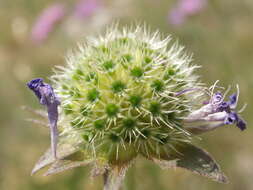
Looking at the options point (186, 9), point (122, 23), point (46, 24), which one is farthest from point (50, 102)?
point (122, 23)

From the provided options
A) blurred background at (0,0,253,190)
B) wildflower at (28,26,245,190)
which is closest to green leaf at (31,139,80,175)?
wildflower at (28,26,245,190)

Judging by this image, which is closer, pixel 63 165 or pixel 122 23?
pixel 63 165

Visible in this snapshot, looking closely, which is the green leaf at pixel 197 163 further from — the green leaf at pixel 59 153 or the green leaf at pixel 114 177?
the green leaf at pixel 59 153

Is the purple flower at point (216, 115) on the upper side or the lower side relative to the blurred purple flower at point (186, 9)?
lower

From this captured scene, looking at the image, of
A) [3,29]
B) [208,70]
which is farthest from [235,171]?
[3,29]

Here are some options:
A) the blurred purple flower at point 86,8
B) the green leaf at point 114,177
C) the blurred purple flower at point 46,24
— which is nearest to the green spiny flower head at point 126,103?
the green leaf at point 114,177

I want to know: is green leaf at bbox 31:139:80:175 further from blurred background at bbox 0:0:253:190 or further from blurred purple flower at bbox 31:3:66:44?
blurred purple flower at bbox 31:3:66:44

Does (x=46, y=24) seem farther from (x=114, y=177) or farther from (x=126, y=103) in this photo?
(x=114, y=177)

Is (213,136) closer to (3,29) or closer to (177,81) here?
(177,81)
